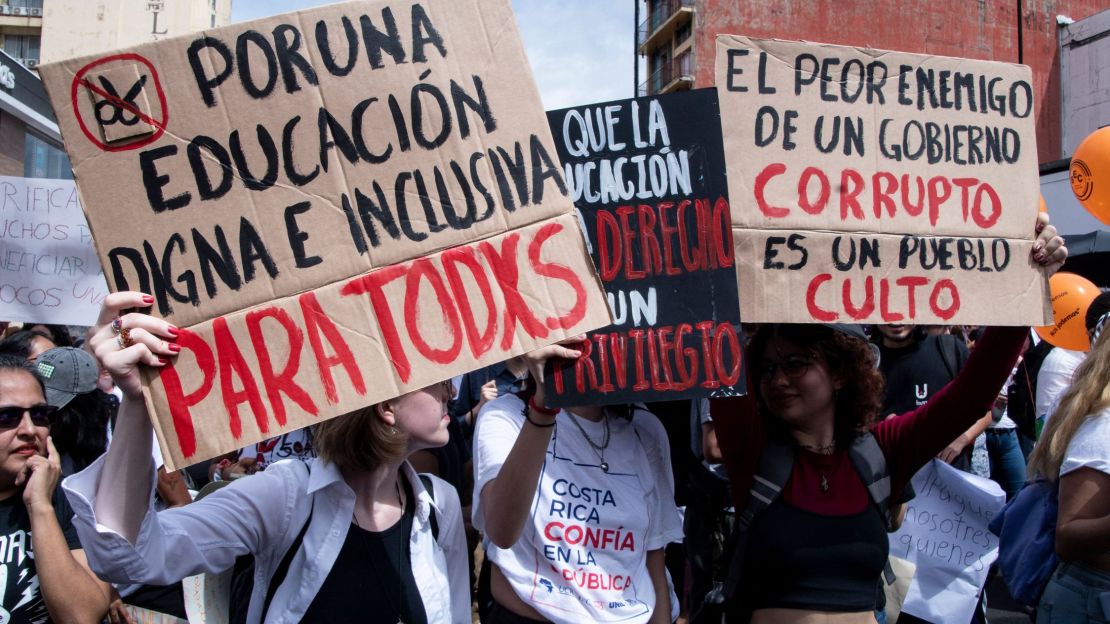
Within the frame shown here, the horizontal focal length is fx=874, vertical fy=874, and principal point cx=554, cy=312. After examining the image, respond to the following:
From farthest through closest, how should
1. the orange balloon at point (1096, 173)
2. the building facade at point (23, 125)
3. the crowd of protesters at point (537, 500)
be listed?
the building facade at point (23, 125), the orange balloon at point (1096, 173), the crowd of protesters at point (537, 500)

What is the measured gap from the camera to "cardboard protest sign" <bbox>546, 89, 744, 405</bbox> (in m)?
2.35

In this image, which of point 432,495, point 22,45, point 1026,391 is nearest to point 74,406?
point 432,495

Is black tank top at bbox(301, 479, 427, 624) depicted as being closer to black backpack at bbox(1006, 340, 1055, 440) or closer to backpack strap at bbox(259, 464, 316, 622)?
backpack strap at bbox(259, 464, 316, 622)

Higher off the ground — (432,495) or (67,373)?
(67,373)

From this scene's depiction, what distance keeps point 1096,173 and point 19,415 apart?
576 cm

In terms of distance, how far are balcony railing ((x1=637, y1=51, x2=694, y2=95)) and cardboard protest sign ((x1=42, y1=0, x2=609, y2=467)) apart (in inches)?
1422

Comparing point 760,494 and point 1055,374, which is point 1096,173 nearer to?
point 1055,374

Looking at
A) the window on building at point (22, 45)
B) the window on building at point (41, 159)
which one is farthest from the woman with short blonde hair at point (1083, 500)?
the window on building at point (22, 45)

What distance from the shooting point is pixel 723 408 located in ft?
8.91

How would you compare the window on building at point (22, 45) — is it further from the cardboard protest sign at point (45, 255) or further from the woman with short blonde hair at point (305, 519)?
the woman with short blonde hair at point (305, 519)

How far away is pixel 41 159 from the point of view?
998 inches

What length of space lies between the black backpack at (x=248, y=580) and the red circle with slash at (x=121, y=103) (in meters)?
1.01

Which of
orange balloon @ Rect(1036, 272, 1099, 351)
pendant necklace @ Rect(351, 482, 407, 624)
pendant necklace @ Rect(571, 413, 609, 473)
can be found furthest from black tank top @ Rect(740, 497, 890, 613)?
orange balloon @ Rect(1036, 272, 1099, 351)

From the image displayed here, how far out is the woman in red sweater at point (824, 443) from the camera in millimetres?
2713
